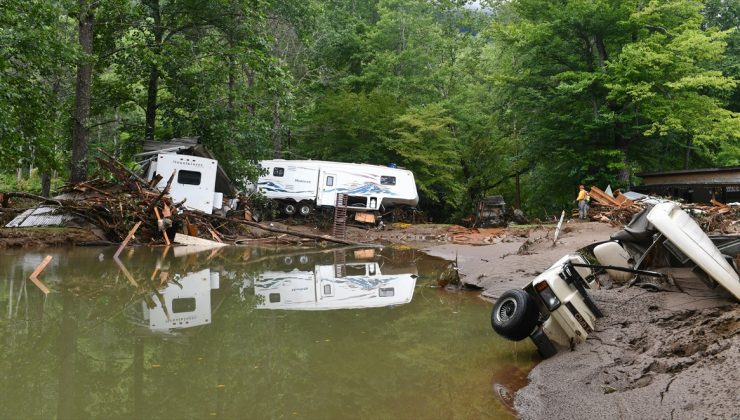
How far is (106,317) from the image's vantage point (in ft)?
26.2

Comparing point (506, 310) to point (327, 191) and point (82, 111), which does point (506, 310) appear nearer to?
point (82, 111)

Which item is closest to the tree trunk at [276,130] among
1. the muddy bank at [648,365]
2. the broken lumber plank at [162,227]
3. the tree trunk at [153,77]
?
the tree trunk at [153,77]

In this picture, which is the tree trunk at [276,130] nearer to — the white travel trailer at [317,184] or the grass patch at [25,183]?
the white travel trailer at [317,184]

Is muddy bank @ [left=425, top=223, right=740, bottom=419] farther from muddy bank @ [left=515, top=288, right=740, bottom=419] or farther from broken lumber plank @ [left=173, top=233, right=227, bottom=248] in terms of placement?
broken lumber plank @ [left=173, top=233, right=227, bottom=248]

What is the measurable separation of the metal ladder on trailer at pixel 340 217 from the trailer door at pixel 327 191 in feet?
1.35

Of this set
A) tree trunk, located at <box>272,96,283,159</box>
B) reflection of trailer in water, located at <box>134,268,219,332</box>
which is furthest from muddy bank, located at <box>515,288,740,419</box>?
Answer: tree trunk, located at <box>272,96,283,159</box>

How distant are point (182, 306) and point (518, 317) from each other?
5.37m

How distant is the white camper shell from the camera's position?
20812 mm

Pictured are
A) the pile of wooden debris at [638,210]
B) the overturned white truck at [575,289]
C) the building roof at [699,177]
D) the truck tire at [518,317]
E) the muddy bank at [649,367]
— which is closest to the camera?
the muddy bank at [649,367]

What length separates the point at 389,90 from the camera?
113 feet

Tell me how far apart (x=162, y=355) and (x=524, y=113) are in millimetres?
26046

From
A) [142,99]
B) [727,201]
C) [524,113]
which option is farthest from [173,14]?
[727,201]

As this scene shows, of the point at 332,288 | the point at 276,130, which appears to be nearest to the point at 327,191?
the point at 276,130

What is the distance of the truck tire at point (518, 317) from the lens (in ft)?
21.2
